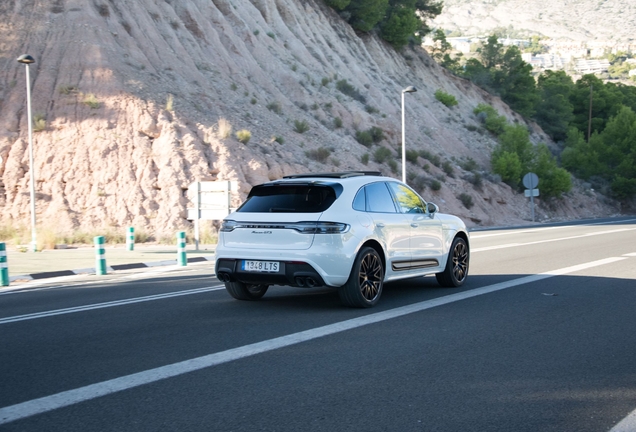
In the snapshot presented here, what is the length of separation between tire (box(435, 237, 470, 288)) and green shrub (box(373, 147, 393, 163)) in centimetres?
2785

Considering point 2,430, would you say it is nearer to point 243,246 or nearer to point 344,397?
point 344,397

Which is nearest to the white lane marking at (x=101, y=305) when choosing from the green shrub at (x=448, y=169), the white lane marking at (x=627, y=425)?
the white lane marking at (x=627, y=425)

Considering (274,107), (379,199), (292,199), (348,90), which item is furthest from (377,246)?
(348,90)

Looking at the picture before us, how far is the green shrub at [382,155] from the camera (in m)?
39.6

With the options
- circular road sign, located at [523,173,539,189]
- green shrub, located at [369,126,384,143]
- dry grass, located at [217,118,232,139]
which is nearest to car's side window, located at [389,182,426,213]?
dry grass, located at [217,118,232,139]

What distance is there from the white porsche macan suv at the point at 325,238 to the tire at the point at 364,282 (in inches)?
0.5

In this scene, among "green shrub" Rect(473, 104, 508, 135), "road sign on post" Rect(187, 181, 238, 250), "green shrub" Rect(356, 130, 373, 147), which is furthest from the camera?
"green shrub" Rect(473, 104, 508, 135)

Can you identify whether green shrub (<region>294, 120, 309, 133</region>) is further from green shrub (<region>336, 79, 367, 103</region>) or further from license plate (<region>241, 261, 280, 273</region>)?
license plate (<region>241, 261, 280, 273</region>)

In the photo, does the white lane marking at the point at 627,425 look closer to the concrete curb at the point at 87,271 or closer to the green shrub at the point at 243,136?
the concrete curb at the point at 87,271

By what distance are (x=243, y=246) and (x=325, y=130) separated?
2957cm

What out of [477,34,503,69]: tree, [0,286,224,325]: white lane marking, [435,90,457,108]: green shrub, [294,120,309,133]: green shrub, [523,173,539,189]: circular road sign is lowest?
[0,286,224,325]: white lane marking

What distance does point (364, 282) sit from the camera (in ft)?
30.5

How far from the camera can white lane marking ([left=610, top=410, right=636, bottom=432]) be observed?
4.70 metres

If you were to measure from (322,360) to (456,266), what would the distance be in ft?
18.2
